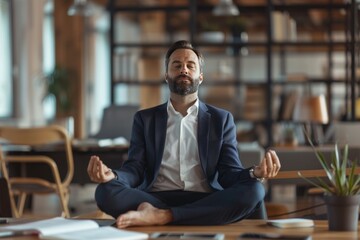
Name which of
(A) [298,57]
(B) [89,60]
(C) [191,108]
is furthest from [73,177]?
(B) [89,60]

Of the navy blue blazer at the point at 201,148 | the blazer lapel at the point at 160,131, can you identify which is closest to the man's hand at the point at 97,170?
the navy blue blazer at the point at 201,148

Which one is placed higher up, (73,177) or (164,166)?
(164,166)

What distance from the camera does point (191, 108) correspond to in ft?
A: 12.3

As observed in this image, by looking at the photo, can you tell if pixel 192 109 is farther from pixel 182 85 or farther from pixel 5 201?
pixel 5 201

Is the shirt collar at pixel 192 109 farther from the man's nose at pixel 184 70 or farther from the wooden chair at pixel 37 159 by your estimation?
the wooden chair at pixel 37 159

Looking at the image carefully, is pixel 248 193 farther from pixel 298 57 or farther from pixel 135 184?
pixel 298 57

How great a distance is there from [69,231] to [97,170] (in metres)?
0.46

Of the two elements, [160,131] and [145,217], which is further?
[160,131]

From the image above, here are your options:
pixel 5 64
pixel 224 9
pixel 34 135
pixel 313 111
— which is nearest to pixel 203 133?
pixel 34 135

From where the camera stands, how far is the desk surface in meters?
2.87

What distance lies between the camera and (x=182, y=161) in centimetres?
368

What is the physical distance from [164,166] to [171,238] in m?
0.92

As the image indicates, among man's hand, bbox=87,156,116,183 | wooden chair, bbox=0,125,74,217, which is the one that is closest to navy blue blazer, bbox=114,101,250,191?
man's hand, bbox=87,156,116,183

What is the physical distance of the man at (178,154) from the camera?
3.49 metres
